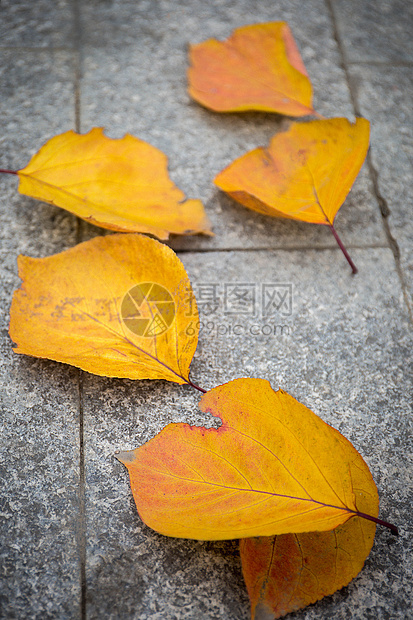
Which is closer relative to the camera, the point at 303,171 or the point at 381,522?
the point at 381,522

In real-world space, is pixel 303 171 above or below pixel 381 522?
above

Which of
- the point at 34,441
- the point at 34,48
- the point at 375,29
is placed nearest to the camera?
the point at 34,441

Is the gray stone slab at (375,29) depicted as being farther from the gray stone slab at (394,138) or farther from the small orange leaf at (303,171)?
the small orange leaf at (303,171)

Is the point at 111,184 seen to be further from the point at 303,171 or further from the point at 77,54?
the point at 77,54

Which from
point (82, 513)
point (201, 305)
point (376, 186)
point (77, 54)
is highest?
point (77, 54)

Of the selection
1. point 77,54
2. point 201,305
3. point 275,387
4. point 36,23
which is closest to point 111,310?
point 201,305

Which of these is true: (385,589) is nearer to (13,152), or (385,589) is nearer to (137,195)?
(137,195)
